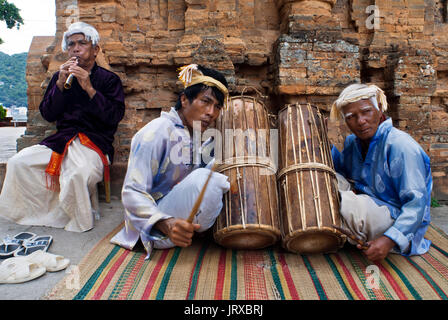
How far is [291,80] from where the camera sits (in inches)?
127

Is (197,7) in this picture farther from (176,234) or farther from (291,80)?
(176,234)

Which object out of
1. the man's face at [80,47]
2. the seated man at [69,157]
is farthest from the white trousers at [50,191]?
the man's face at [80,47]

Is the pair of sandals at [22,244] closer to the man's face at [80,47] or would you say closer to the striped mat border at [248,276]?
the striped mat border at [248,276]

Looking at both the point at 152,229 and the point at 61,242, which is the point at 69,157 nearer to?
the point at 61,242

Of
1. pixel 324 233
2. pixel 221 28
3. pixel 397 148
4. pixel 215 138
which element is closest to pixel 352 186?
pixel 397 148

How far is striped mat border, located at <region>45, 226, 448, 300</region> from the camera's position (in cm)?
165

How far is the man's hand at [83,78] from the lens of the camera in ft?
8.40

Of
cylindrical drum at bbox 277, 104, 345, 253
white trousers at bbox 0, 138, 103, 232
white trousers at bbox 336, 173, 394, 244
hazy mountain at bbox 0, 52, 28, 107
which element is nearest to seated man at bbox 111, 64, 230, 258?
cylindrical drum at bbox 277, 104, 345, 253

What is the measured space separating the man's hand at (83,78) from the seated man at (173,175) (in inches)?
36.1

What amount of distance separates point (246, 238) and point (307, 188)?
1.72ft

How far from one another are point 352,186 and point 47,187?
2574 mm

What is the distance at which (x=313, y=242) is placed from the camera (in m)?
2.02

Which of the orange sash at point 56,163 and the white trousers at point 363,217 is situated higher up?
the orange sash at point 56,163

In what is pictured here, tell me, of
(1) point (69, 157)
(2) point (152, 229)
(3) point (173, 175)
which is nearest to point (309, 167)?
(3) point (173, 175)
